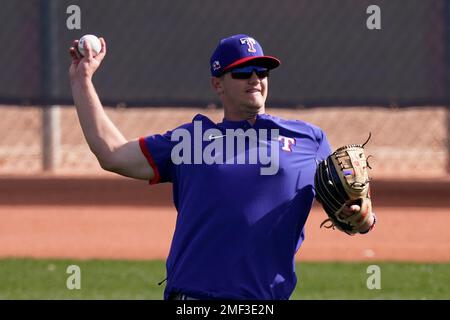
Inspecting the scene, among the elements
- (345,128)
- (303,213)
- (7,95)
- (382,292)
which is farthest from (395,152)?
(303,213)

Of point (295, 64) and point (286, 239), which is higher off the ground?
point (295, 64)

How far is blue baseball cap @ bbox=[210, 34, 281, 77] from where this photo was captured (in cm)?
484

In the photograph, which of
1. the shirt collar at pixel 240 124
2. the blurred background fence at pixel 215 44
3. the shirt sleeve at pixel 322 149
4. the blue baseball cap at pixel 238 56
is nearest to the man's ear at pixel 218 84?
A: the blue baseball cap at pixel 238 56

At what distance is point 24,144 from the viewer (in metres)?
17.9

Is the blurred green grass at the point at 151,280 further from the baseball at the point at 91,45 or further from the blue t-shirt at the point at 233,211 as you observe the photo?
the baseball at the point at 91,45

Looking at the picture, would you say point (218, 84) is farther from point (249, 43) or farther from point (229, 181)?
point (229, 181)

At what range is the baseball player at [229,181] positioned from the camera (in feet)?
15.5

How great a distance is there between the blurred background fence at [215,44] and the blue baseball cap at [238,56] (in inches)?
251

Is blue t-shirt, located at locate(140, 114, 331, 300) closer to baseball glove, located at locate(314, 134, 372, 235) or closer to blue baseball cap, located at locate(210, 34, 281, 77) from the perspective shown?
baseball glove, located at locate(314, 134, 372, 235)

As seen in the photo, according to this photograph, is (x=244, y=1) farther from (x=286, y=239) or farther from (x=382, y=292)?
(x=286, y=239)

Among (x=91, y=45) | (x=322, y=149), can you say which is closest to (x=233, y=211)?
(x=322, y=149)

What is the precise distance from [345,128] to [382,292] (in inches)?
383

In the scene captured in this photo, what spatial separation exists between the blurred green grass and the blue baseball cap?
3764 millimetres

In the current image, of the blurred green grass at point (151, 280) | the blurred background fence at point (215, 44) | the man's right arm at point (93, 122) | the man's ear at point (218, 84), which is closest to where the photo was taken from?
the man's right arm at point (93, 122)
